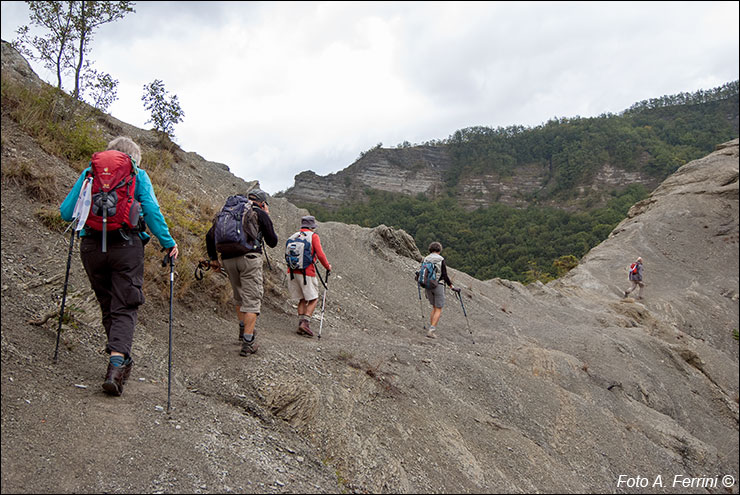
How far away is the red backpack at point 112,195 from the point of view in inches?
159

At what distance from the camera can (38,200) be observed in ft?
21.0

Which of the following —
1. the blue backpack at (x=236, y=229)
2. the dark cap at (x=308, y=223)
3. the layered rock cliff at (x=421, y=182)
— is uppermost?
the layered rock cliff at (x=421, y=182)

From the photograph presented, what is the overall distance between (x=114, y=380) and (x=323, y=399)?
7.02ft

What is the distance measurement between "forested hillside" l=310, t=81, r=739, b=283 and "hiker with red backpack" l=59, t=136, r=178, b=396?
39.3 metres

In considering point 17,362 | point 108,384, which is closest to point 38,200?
point 17,362

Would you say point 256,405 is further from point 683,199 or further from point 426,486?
point 683,199

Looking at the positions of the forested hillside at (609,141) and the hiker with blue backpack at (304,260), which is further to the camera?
the forested hillside at (609,141)

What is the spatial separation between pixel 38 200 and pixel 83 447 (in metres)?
4.33

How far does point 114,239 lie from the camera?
419cm

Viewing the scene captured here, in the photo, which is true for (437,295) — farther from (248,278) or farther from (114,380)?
(114,380)

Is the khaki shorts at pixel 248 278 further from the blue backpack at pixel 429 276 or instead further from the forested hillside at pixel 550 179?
the forested hillside at pixel 550 179

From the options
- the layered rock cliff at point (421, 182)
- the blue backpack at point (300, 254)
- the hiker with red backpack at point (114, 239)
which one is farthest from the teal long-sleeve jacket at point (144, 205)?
the layered rock cliff at point (421, 182)

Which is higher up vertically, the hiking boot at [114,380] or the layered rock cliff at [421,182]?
the layered rock cliff at [421,182]

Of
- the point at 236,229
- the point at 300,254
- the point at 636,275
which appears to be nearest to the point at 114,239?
the point at 236,229
